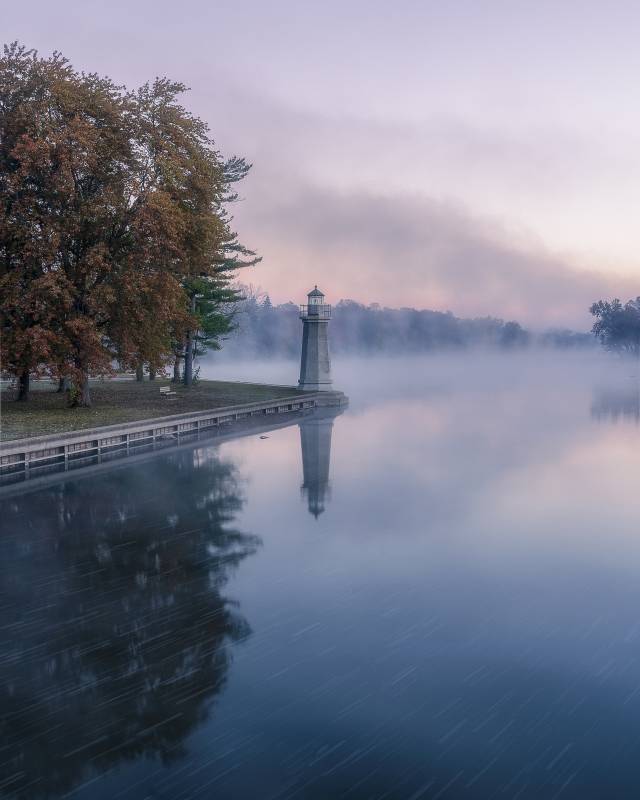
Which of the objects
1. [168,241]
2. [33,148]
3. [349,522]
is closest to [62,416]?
[168,241]

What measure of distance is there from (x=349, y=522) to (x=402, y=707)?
26.7 ft

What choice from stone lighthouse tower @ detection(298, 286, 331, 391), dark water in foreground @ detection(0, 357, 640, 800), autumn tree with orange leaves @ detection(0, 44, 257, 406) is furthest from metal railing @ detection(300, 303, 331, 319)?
dark water in foreground @ detection(0, 357, 640, 800)

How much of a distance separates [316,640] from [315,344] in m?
33.0

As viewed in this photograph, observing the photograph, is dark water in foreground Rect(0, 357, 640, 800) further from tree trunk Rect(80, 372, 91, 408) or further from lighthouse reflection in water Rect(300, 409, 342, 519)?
tree trunk Rect(80, 372, 91, 408)

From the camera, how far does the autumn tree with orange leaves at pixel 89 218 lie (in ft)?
82.2

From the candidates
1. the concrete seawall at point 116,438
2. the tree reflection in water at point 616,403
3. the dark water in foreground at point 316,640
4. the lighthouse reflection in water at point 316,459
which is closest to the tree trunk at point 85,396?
the concrete seawall at point 116,438

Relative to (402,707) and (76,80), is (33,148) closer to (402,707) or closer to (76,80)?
(76,80)

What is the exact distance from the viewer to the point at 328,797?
19.1ft

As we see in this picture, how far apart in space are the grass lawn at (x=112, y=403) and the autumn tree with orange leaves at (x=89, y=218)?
4.73ft

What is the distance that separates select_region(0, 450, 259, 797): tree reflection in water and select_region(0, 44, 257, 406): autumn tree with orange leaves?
11.3 metres

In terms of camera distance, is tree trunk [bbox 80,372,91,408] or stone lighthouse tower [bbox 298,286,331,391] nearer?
tree trunk [bbox 80,372,91,408]

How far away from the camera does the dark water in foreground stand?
20.6 feet

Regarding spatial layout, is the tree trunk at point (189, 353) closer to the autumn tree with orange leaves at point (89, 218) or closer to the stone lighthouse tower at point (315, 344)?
the stone lighthouse tower at point (315, 344)

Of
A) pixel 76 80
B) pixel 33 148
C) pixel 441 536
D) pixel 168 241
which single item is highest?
pixel 76 80
